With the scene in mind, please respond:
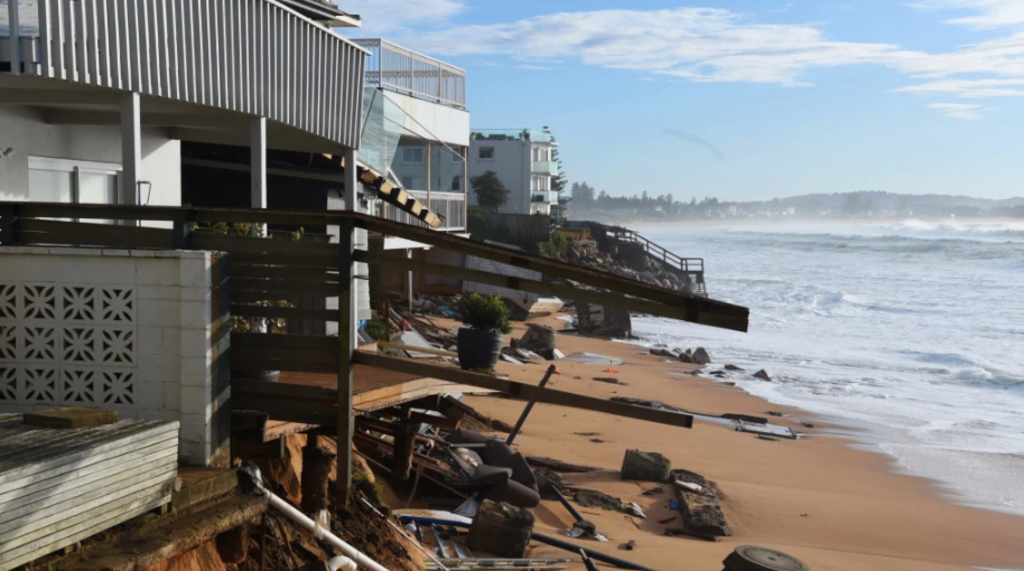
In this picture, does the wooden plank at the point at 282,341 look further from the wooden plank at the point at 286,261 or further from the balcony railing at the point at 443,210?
the balcony railing at the point at 443,210

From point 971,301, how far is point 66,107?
159 feet

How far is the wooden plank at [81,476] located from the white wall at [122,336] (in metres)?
0.69

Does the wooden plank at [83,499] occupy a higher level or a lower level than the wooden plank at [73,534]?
higher

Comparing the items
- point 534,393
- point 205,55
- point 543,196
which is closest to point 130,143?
point 205,55

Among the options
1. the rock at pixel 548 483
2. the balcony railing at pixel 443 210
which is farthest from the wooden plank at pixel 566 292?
the balcony railing at pixel 443 210

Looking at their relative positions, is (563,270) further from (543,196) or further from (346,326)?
(543,196)

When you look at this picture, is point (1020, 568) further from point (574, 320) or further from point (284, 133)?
point (574, 320)

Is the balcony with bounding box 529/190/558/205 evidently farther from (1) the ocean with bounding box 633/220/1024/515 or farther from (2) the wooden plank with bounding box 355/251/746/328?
(2) the wooden plank with bounding box 355/251/746/328

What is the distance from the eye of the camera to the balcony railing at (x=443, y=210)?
860 inches

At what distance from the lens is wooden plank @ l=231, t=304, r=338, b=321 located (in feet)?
17.7

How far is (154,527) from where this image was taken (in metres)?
4.46

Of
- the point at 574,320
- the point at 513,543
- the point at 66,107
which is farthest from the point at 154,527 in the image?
the point at 574,320

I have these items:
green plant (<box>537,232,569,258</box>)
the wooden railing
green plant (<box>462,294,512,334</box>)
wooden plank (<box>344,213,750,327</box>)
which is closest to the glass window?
green plant (<box>462,294,512,334</box>)

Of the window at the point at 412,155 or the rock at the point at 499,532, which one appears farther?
the window at the point at 412,155
